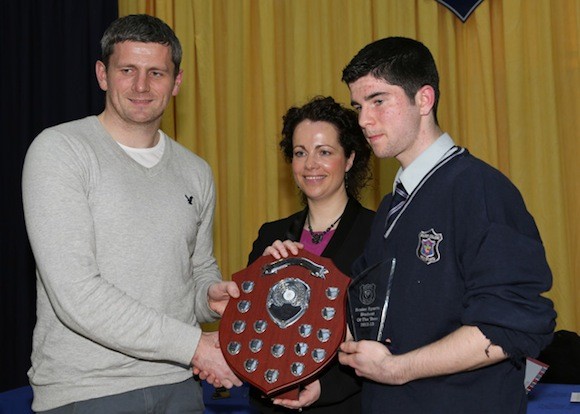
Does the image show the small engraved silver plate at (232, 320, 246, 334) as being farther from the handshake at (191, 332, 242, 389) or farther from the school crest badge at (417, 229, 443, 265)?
the school crest badge at (417, 229, 443, 265)

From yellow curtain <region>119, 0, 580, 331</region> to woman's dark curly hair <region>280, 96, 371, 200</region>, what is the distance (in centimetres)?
119

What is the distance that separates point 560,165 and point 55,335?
2.86 meters

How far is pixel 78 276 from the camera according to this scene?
200 centimetres

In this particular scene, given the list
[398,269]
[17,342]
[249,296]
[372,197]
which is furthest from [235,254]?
[398,269]

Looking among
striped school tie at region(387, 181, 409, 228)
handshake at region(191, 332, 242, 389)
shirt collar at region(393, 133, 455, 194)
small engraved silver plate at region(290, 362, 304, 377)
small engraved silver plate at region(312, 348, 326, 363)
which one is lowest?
handshake at region(191, 332, 242, 389)

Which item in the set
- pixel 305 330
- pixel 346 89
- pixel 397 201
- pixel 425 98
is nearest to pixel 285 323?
pixel 305 330

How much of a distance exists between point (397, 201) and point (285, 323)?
1.53 ft

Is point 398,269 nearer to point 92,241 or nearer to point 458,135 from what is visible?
point 92,241

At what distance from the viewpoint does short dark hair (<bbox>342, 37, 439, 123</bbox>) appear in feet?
6.31

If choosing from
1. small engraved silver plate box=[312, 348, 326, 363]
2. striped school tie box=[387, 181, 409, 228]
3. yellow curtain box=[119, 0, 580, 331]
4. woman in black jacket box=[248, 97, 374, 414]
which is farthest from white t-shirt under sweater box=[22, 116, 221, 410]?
yellow curtain box=[119, 0, 580, 331]

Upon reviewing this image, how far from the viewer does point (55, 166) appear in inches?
81.8

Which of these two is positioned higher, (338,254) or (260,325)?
(338,254)

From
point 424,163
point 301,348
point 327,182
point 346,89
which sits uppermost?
point 346,89

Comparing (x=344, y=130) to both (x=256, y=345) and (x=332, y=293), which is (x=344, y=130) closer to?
(x=332, y=293)
